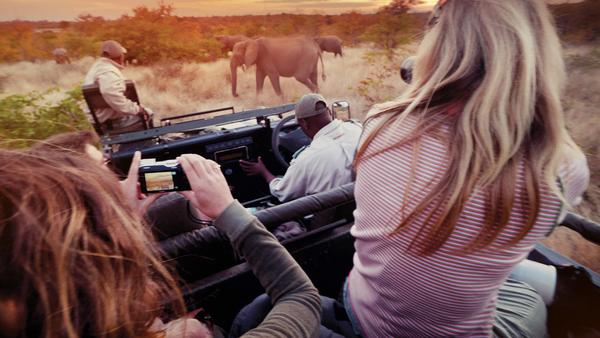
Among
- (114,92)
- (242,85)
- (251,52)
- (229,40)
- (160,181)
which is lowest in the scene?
(242,85)

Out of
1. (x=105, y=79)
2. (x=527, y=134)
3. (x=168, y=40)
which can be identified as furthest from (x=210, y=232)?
(x=168, y=40)

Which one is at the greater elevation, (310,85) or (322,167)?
(322,167)

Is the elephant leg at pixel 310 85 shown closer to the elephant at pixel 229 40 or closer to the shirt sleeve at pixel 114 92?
the elephant at pixel 229 40

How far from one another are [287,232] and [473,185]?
1171 millimetres

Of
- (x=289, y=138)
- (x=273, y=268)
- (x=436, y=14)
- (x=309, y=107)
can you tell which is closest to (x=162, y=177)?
(x=273, y=268)

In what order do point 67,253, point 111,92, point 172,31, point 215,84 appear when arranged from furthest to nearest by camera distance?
1. point 215,84
2. point 172,31
3. point 111,92
4. point 67,253

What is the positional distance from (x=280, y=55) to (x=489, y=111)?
22.3 ft

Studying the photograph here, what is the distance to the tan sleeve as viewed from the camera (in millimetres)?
694

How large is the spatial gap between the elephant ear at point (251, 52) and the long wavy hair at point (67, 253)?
677 cm

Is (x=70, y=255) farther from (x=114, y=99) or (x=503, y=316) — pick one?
(x=114, y=99)

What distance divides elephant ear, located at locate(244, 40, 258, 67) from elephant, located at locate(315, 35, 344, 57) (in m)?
1.25

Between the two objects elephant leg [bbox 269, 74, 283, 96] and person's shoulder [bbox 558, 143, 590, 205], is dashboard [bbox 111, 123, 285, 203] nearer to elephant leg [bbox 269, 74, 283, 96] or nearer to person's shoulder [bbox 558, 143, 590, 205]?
person's shoulder [bbox 558, 143, 590, 205]

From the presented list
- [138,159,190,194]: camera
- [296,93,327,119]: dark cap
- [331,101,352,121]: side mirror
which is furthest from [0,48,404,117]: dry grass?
[138,159,190,194]: camera

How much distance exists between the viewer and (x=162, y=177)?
3.35ft
